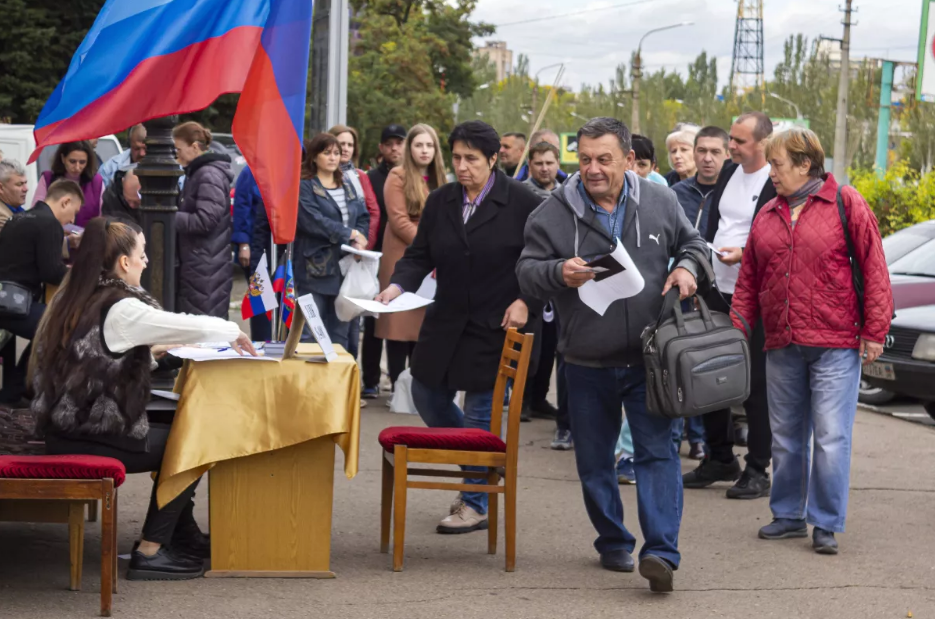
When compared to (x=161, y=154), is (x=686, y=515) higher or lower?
lower

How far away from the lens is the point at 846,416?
6375 millimetres

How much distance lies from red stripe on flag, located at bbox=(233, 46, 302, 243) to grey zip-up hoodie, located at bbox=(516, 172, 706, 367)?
1142 mm

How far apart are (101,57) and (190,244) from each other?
3.66 meters

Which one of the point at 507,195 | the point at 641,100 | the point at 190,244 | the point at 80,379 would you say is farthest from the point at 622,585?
the point at 641,100

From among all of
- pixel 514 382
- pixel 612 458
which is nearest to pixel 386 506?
pixel 514 382

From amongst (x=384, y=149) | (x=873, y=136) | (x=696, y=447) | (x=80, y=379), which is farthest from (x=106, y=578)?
(x=873, y=136)

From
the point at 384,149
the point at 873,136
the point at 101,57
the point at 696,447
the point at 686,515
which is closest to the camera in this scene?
the point at 101,57

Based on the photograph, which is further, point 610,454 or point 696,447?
point 696,447

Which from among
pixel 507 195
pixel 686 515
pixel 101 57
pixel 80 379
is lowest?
pixel 686 515

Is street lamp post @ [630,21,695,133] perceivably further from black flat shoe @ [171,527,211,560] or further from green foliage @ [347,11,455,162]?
black flat shoe @ [171,527,211,560]

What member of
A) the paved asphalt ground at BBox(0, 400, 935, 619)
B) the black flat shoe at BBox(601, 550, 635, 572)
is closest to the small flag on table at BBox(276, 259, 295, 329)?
the paved asphalt ground at BBox(0, 400, 935, 619)

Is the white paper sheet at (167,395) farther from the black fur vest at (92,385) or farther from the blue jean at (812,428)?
the blue jean at (812,428)

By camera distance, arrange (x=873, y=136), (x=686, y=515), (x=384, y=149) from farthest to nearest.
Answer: (x=873, y=136) → (x=384, y=149) → (x=686, y=515)

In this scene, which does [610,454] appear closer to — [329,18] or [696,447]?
[696,447]
